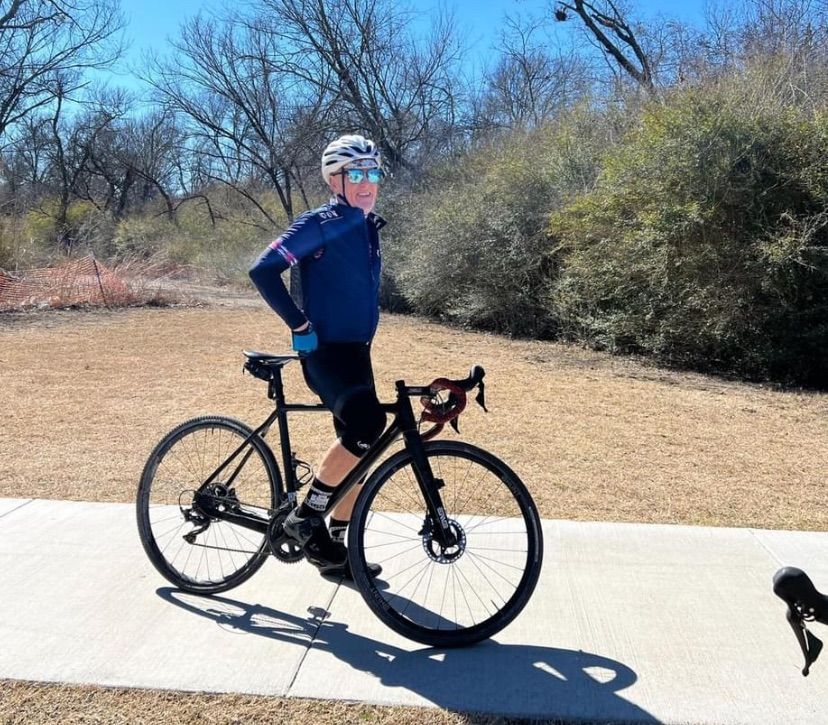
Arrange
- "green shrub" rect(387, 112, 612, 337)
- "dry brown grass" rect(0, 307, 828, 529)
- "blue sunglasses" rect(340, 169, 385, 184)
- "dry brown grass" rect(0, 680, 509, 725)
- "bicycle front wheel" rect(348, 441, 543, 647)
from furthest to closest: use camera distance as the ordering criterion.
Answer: "green shrub" rect(387, 112, 612, 337) < "dry brown grass" rect(0, 307, 828, 529) < "blue sunglasses" rect(340, 169, 385, 184) < "bicycle front wheel" rect(348, 441, 543, 647) < "dry brown grass" rect(0, 680, 509, 725)

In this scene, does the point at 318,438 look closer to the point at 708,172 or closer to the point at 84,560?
the point at 84,560

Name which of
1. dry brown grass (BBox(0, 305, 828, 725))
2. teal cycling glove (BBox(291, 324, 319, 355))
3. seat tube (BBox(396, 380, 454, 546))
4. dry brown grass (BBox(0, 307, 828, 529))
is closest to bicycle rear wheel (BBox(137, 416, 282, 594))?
teal cycling glove (BBox(291, 324, 319, 355))

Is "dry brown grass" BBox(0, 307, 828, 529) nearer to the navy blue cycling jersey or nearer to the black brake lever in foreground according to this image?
the navy blue cycling jersey

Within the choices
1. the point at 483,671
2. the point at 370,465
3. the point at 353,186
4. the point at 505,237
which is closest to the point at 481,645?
the point at 483,671

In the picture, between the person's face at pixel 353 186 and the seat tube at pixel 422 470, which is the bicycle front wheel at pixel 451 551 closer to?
the seat tube at pixel 422 470

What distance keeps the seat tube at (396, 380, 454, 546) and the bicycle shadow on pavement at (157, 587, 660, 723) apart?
1.45 ft

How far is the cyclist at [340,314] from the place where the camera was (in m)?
2.91

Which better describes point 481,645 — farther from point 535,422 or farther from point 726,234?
point 726,234

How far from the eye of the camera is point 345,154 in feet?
9.78

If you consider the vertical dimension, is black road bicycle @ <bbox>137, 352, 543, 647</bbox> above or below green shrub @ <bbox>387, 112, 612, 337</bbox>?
below

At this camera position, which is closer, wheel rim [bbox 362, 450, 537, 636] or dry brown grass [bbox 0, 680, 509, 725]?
dry brown grass [bbox 0, 680, 509, 725]

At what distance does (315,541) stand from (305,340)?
2.77 feet

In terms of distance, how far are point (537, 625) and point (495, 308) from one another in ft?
33.9

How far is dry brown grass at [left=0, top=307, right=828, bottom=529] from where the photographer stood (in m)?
4.61
